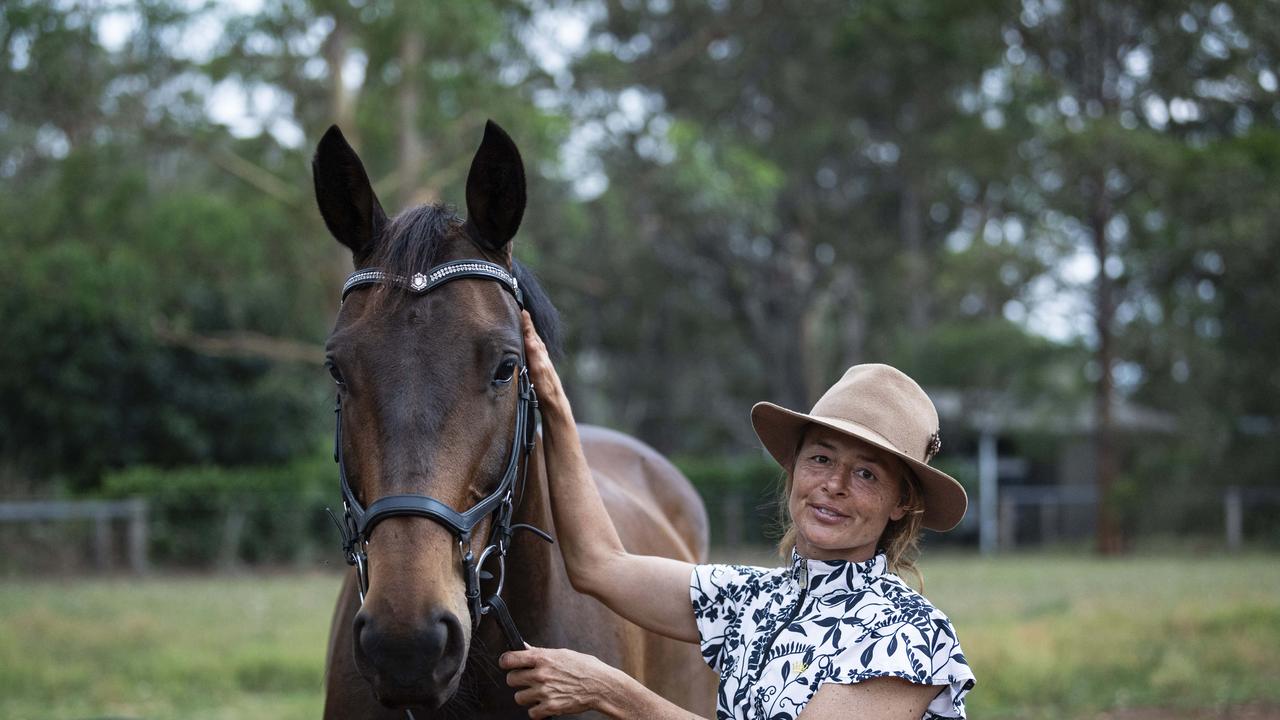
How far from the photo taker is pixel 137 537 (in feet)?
57.7

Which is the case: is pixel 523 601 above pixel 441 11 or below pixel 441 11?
below

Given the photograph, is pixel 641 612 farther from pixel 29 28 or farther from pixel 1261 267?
pixel 1261 267

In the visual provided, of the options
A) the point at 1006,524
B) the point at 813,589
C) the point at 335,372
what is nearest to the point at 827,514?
the point at 813,589

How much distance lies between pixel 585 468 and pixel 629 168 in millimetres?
22590

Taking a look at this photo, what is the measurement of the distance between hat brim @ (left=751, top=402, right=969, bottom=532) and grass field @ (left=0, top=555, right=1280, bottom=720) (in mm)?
5217

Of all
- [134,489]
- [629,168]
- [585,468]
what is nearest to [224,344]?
[134,489]

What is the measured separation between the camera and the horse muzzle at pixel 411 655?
211 cm

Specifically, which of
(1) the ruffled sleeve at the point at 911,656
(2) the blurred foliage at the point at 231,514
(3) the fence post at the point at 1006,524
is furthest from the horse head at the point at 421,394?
(3) the fence post at the point at 1006,524

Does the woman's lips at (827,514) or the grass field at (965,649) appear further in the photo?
the grass field at (965,649)

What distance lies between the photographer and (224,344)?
1761 cm

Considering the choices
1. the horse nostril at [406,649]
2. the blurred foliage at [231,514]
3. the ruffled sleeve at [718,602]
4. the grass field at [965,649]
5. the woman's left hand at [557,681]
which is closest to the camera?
the horse nostril at [406,649]

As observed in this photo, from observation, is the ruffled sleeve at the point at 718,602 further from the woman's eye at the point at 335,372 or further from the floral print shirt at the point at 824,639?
the woman's eye at the point at 335,372

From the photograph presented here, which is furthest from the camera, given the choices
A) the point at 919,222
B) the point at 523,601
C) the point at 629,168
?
the point at 919,222

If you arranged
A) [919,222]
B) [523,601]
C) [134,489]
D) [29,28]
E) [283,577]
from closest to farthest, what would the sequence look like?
[523,601] < [29,28] < [283,577] < [134,489] < [919,222]
